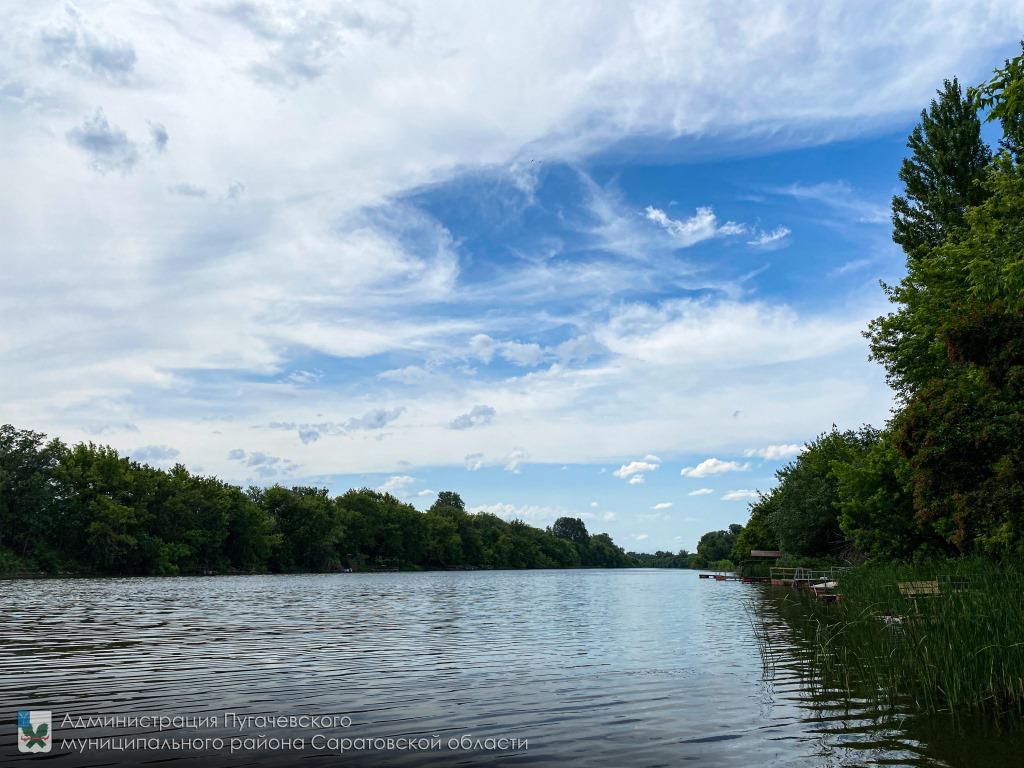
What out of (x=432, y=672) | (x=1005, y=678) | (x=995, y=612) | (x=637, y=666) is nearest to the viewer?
(x=1005, y=678)

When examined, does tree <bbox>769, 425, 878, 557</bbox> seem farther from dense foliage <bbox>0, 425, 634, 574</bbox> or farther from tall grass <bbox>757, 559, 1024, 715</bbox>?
dense foliage <bbox>0, 425, 634, 574</bbox>

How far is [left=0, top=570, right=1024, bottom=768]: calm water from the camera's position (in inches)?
460

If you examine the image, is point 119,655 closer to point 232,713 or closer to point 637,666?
point 232,713

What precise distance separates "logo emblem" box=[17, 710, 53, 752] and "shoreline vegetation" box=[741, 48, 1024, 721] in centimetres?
1450

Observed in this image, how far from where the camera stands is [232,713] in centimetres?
1427

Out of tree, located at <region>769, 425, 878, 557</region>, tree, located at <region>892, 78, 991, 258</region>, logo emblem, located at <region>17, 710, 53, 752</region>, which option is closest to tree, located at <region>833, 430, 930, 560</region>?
tree, located at <region>892, 78, 991, 258</region>

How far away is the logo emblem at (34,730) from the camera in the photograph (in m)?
11.6

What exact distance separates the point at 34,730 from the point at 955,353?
2686cm

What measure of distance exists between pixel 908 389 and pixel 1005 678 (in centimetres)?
3729

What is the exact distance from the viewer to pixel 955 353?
2611 centimetres

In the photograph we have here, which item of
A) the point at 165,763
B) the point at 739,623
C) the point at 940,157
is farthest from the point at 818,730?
the point at 940,157

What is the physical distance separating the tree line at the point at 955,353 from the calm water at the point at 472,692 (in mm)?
9479

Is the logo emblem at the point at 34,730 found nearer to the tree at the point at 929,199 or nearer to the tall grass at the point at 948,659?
the tall grass at the point at 948,659

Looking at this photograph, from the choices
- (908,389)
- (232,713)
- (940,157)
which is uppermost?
(940,157)
